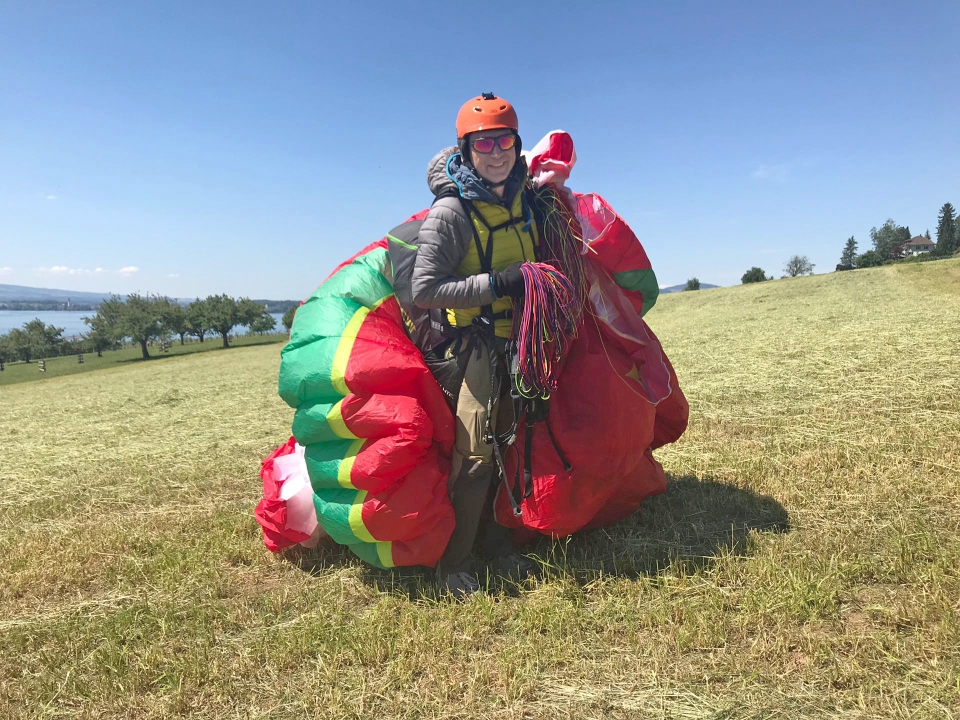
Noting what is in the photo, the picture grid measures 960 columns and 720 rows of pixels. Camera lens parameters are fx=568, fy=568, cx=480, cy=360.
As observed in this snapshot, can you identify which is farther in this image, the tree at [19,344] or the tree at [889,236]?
the tree at [889,236]

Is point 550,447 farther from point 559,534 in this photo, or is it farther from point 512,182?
point 512,182

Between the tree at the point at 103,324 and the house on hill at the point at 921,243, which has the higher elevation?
the house on hill at the point at 921,243

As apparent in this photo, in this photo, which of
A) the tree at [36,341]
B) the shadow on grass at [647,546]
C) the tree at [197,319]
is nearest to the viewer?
the shadow on grass at [647,546]

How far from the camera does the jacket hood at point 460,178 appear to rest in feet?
9.53

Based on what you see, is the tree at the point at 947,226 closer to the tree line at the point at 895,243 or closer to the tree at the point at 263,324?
the tree line at the point at 895,243

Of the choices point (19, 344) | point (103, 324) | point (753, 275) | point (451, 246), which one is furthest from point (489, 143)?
point (19, 344)

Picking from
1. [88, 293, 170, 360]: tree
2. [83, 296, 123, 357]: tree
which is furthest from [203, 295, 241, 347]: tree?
[83, 296, 123, 357]: tree

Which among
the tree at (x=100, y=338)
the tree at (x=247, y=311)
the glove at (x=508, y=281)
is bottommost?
the glove at (x=508, y=281)

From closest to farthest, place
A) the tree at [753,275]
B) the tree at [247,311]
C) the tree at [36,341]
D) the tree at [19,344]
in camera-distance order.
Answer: the tree at [753,275]
the tree at [247,311]
the tree at [19,344]
the tree at [36,341]

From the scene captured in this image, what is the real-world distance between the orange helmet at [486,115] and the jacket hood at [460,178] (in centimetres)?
17

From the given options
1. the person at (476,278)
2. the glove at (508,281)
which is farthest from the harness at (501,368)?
the glove at (508,281)

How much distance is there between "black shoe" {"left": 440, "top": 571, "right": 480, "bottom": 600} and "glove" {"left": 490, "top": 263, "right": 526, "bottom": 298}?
1.51m

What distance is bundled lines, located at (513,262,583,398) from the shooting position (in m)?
2.79

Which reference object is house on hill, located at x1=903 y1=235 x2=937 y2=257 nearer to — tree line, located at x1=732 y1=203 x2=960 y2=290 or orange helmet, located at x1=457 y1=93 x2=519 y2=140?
tree line, located at x1=732 y1=203 x2=960 y2=290
